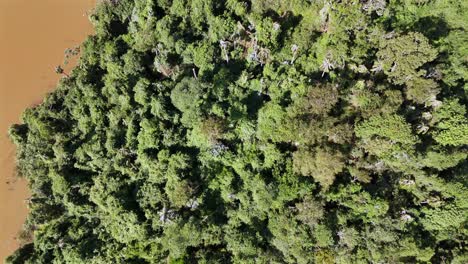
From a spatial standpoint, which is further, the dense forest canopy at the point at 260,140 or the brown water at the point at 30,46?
the brown water at the point at 30,46

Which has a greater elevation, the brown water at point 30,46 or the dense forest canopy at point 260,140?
the brown water at point 30,46

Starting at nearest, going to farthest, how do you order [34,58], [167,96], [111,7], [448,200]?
1. [448,200]
2. [167,96]
3. [111,7]
4. [34,58]

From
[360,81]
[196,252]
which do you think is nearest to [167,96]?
[196,252]

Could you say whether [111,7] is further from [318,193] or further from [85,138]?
[318,193]

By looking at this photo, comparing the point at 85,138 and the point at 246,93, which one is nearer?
the point at 246,93

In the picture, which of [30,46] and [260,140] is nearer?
[260,140]

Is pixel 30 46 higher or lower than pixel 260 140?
higher
